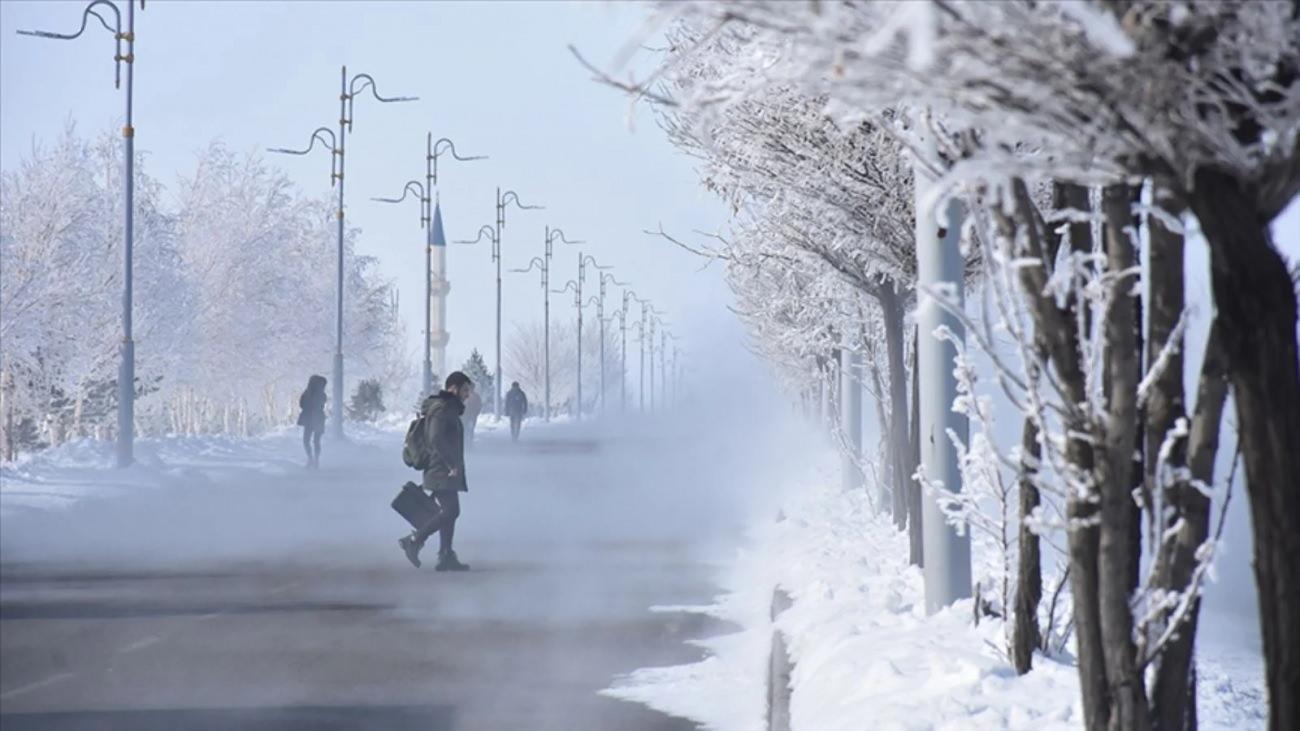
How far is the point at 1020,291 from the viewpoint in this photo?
16.1ft

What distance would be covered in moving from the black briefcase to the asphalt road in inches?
19.1

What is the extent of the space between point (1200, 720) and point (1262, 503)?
4.43 metres

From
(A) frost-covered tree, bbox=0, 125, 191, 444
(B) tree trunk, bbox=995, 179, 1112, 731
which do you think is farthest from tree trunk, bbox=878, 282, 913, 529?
(A) frost-covered tree, bbox=0, 125, 191, 444

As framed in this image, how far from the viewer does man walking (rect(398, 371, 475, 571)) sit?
18.8m

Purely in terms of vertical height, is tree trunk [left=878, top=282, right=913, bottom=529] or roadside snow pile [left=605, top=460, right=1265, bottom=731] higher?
tree trunk [left=878, top=282, right=913, bottom=529]

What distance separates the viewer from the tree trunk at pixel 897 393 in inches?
673

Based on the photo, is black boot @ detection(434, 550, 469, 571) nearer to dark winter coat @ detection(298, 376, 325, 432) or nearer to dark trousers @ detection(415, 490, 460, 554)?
dark trousers @ detection(415, 490, 460, 554)

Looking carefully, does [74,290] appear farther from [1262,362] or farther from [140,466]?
[1262,362]

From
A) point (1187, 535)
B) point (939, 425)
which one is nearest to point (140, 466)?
point (939, 425)

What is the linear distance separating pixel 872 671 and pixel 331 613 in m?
6.30

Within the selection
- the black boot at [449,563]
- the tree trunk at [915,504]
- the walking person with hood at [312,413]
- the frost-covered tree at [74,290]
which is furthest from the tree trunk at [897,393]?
the frost-covered tree at [74,290]

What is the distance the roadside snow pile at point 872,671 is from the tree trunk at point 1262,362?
3.47 meters

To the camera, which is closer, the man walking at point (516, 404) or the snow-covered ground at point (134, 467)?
the snow-covered ground at point (134, 467)

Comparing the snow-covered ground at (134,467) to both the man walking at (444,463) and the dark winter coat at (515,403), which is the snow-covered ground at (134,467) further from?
the dark winter coat at (515,403)
